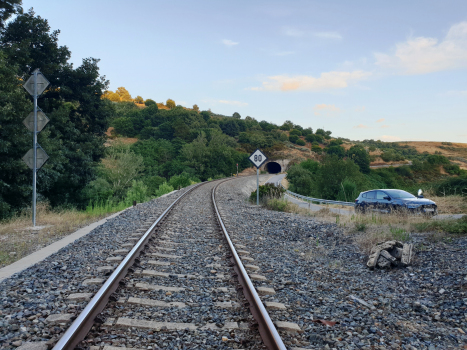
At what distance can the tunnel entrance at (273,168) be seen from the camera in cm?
8370

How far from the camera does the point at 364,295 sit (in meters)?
4.73

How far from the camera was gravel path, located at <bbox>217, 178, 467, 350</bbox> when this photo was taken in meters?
3.39

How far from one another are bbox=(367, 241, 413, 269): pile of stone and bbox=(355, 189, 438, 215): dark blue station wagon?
6.03 m

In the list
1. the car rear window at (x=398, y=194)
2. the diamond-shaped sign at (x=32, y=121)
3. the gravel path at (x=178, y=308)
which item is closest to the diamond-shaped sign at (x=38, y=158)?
the diamond-shaped sign at (x=32, y=121)

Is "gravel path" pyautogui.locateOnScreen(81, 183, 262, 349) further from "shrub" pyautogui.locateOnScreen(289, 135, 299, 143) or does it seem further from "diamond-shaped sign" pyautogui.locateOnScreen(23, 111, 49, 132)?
"shrub" pyautogui.locateOnScreen(289, 135, 299, 143)

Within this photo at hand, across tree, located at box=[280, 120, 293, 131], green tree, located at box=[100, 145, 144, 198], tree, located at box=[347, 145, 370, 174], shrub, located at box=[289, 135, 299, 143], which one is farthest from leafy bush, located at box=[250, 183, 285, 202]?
tree, located at box=[280, 120, 293, 131]

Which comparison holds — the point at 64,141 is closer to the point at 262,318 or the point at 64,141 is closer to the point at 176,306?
the point at 176,306

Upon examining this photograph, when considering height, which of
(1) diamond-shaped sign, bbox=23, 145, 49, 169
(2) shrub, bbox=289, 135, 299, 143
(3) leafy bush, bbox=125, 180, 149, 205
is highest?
(2) shrub, bbox=289, 135, 299, 143

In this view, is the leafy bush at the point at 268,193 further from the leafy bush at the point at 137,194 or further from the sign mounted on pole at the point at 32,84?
the leafy bush at the point at 137,194

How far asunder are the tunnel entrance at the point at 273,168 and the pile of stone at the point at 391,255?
77.3 m

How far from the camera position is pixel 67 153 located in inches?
801

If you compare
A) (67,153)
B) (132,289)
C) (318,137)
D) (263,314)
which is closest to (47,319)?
(132,289)

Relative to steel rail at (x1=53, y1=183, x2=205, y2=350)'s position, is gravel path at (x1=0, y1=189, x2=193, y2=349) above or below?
below

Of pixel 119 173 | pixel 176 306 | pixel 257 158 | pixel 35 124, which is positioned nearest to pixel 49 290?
pixel 176 306
